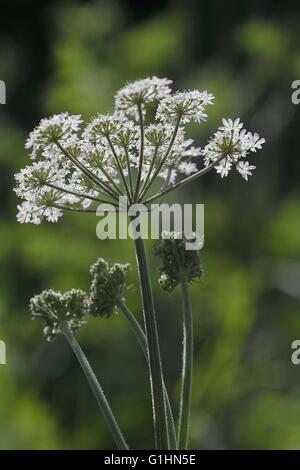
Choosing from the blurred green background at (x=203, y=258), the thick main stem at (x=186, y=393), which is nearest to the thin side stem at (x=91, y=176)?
the thick main stem at (x=186, y=393)

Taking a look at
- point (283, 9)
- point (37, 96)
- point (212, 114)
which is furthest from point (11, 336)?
point (283, 9)

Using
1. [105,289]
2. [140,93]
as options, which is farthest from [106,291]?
[140,93]

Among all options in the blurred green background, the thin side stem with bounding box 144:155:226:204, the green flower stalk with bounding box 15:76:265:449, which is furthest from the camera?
the blurred green background

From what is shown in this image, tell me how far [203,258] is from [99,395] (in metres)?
13.8

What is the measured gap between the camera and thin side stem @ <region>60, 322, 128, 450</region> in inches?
81.7

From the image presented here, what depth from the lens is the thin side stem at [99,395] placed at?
81.7 inches

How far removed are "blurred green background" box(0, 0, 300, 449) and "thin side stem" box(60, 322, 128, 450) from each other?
499 inches

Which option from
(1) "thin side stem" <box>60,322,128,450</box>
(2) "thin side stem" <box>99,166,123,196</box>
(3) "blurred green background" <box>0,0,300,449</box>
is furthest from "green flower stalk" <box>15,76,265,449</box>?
(3) "blurred green background" <box>0,0,300,449</box>

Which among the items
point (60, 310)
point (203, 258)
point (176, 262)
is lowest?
point (60, 310)

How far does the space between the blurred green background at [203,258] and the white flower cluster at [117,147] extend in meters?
12.5

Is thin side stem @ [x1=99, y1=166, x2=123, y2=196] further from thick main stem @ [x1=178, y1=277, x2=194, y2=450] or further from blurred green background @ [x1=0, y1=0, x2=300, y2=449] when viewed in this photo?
blurred green background @ [x1=0, y1=0, x2=300, y2=449]

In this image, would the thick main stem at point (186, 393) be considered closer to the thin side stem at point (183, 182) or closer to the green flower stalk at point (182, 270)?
the green flower stalk at point (182, 270)

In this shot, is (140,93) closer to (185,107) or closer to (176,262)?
(185,107)

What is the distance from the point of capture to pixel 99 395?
2.18m
